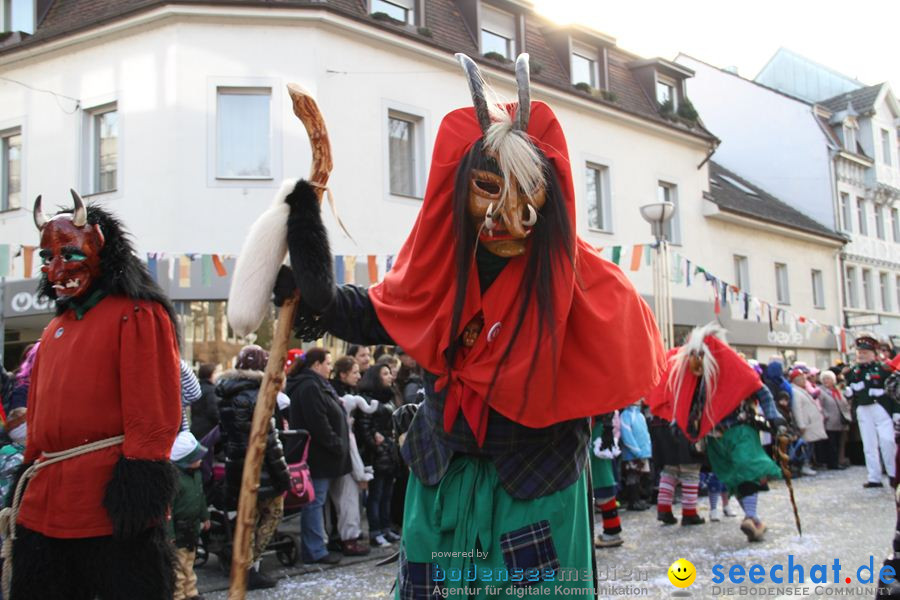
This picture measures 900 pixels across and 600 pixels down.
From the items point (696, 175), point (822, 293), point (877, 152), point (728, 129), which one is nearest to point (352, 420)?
point (696, 175)

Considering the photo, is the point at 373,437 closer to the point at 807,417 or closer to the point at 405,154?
the point at 807,417

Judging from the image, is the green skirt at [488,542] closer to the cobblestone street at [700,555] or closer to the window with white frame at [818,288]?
the cobblestone street at [700,555]

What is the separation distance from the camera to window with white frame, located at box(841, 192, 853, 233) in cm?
3080

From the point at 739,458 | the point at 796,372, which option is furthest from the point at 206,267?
the point at 796,372

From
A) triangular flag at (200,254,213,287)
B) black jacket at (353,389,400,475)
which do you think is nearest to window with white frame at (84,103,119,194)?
triangular flag at (200,254,213,287)

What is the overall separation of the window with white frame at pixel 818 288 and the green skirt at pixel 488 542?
28.0m

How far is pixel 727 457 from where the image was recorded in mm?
8102

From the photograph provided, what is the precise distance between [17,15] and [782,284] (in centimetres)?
2212

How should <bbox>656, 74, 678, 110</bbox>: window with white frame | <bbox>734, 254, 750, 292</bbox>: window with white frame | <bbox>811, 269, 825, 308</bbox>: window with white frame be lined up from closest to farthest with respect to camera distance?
<bbox>656, 74, 678, 110</bbox>: window with white frame → <bbox>734, 254, 750, 292</bbox>: window with white frame → <bbox>811, 269, 825, 308</bbox>: window with white frame

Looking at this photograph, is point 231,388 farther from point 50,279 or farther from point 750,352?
point 750,352

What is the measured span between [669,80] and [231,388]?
788 inches

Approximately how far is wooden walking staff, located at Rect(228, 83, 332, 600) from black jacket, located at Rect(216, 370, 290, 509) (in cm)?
373

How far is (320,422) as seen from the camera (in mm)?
7398

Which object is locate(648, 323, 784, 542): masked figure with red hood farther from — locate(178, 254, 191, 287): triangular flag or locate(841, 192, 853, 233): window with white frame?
locate(841, 192, 853, 233): window with white frame
